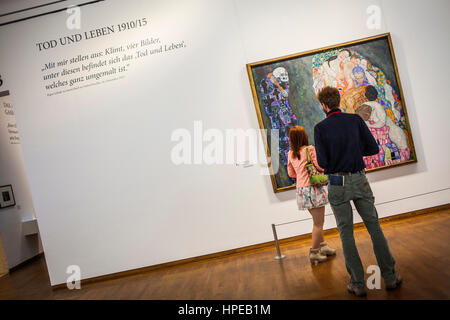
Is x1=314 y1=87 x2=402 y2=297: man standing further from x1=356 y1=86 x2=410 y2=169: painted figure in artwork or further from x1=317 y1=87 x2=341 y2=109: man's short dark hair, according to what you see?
x1=356 y1=86 x2=410 y2=169: painted figure in artwork

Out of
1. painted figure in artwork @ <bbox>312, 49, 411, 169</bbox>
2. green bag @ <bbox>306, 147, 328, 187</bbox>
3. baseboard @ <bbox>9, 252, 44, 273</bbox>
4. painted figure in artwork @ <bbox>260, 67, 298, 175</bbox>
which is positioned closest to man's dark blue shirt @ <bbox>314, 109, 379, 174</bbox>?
green bag @ <bbox>306, 147, 328, 187</bbox>

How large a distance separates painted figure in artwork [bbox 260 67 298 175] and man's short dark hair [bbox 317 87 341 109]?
263 cm

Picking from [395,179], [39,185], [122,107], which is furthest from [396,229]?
[39,185]

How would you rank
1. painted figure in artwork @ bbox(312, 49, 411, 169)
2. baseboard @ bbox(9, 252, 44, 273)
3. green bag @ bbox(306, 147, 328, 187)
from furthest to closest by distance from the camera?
1. baseboard @ bbox(9, 252, 44, 273)
2. painted figure in artwork @ bbox(312, 49, 411, 169)
3. green bag @ bbox(306, 147, 328, 187)

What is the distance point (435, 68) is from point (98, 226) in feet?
19.6

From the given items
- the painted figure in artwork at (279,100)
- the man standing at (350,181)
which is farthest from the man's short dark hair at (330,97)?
the painted figure in artwork at (279,100)

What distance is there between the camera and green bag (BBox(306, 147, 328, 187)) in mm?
5125

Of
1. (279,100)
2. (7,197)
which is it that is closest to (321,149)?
(279,100)

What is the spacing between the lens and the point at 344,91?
6496 mm

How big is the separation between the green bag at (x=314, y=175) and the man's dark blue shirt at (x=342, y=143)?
123 cm

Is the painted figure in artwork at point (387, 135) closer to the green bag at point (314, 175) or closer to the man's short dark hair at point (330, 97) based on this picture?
the green bag at point (314, 175)

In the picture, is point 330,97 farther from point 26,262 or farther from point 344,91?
point 26,262

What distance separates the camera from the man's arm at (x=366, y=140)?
12.6 ft

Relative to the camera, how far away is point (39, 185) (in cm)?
693
